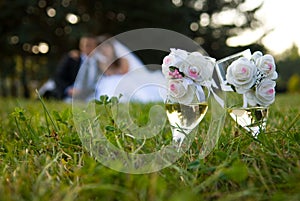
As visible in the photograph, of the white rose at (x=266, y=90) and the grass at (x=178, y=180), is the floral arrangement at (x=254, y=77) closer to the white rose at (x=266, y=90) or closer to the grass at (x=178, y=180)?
the white rose at (x=266, y=90)

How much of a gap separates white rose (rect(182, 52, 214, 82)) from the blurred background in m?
8.12

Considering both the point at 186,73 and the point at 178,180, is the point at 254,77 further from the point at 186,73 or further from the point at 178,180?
the point at 178,180

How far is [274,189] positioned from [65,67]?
6038mm

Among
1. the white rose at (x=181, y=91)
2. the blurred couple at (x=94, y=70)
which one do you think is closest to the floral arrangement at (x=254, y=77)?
the white rose at (x=181, y=91)

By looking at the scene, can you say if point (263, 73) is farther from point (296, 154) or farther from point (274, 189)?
point (274, 189)

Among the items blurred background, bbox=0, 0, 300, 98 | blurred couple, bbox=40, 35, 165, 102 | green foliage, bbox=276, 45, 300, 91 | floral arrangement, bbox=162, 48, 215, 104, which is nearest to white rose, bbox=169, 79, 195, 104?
floral arrangement, bbox=162, 48, 215, 104

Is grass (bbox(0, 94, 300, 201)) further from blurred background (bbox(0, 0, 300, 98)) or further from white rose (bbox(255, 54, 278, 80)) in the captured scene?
blurred background (bbox(0, 0, 300, 98))

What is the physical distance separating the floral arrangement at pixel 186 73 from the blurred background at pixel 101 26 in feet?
26.6

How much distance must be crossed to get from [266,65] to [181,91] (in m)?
0.23

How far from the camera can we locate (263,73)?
1.05m

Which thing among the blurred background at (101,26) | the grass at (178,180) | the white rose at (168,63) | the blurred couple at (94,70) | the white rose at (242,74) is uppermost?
the blurred background at (101,26)

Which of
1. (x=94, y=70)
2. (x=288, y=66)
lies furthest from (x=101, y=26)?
(x=288, y=66)

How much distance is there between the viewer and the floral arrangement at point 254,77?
103 cm

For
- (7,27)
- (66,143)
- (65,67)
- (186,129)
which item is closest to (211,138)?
(186,129)
